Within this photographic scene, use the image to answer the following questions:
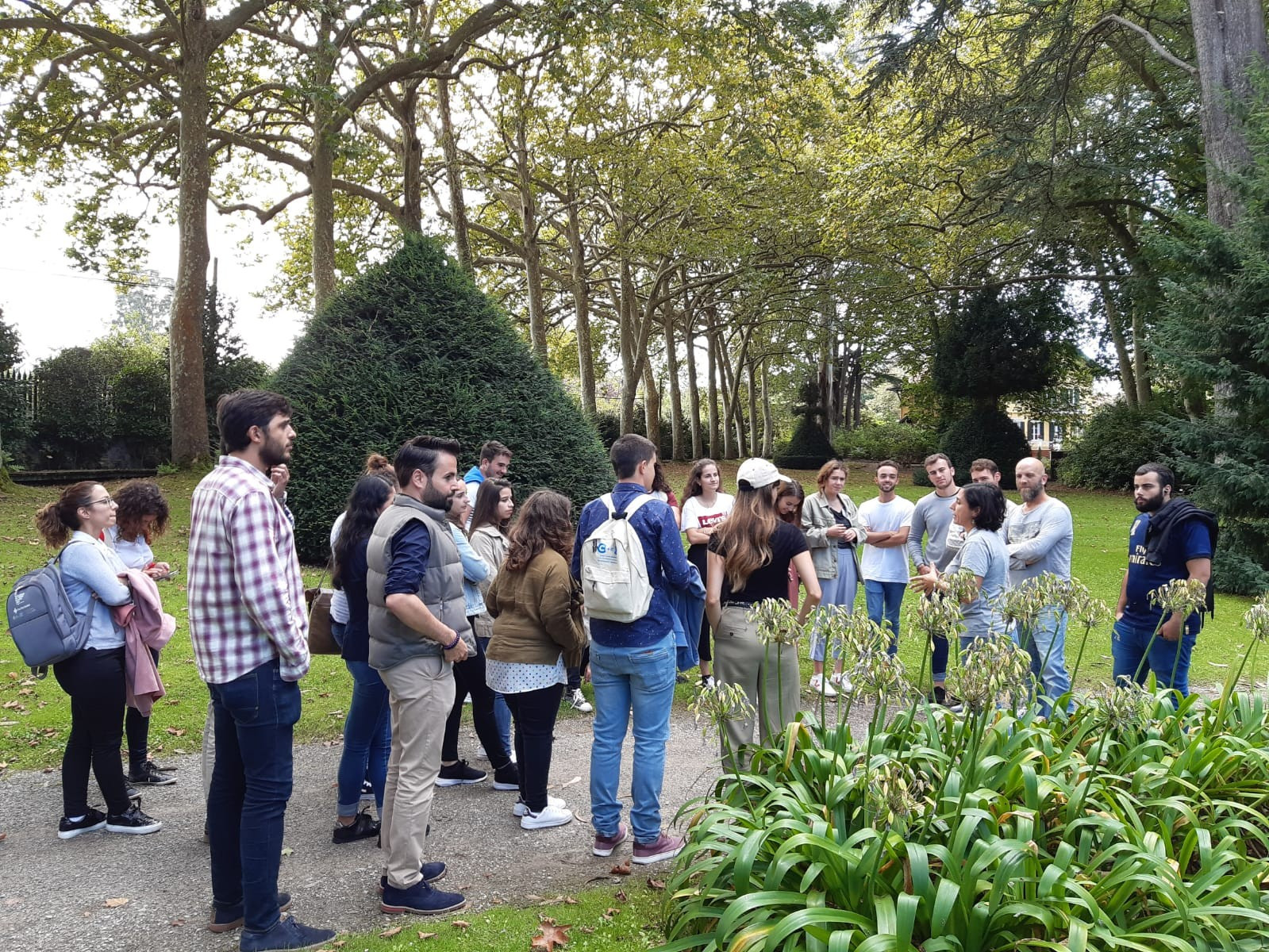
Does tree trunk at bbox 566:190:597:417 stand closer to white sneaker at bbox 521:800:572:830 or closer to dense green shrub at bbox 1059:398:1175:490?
dense green shrub at bbox 1059:398:1175:490

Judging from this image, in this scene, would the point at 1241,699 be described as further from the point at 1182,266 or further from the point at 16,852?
the point at 1182,266

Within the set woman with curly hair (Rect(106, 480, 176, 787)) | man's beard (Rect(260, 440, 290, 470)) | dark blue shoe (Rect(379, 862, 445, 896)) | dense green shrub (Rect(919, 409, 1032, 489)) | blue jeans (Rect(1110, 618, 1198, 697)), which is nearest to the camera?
man's beard (Rect(260, 440, 290, 470))

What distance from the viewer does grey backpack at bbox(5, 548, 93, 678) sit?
444 cm

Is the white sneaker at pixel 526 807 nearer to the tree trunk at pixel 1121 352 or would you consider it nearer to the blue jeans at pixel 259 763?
the blue jeans at pixel 259 763

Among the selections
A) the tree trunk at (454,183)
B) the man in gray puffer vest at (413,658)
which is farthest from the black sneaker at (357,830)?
the tree trunk at (454,183)

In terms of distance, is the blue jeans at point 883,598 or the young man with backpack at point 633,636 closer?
the young man with backpack at point 633,636

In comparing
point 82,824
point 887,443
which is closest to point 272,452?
point 82,824

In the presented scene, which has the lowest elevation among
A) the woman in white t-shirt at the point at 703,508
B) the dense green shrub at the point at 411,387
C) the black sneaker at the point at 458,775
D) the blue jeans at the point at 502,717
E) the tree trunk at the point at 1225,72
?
the black sneaker at the point at 458,775

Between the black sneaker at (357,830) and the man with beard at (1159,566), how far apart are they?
4.91m

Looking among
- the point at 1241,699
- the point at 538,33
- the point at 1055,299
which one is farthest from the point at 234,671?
the point at 1055,299

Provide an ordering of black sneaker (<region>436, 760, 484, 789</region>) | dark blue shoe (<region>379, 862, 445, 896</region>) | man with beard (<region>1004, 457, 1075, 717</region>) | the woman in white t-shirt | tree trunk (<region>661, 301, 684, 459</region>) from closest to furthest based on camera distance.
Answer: dark blue shoe (<region>379, 862, 445, 896</region>)
black sneaker (<region>436, 760, 484, 789</region>)
man with beard (<region>1004, 457, 1075, 717</region>)
the woman in white t-shirt
tree trunk (<region>661, 301, 684, 459</region>)

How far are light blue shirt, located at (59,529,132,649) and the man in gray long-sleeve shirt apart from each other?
217 inches

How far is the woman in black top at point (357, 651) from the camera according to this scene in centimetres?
466

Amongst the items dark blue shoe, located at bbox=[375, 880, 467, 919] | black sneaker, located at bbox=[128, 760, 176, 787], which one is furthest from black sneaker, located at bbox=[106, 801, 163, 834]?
dark blue shoe, located at bbox=[375, 880, 467, 919]
